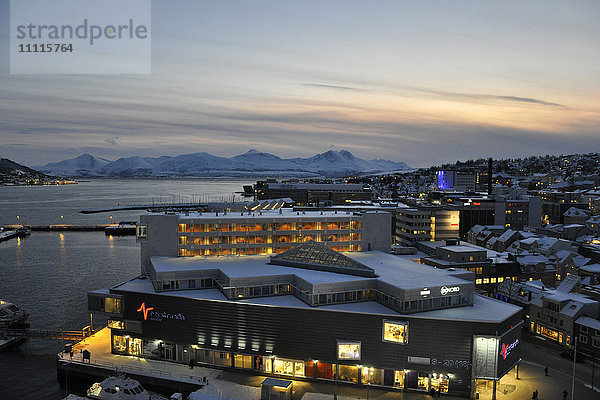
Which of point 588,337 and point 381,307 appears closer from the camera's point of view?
point 381,307

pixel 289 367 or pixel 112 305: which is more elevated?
pixel 112 305

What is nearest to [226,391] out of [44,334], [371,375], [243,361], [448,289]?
[243,361]

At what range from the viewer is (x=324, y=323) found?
40812 mm

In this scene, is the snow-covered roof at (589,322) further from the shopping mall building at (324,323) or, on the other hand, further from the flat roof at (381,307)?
the shopping mall building at (324,323)

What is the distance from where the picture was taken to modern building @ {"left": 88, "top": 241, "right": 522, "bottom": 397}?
128 feet

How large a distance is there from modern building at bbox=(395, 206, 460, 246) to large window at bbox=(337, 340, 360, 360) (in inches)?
1927

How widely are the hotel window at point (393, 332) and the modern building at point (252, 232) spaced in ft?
71.8

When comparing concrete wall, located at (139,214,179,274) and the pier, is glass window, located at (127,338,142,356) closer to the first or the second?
concrete wall, located at (139,214,179,274)

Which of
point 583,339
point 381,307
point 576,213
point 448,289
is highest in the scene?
point 576,213

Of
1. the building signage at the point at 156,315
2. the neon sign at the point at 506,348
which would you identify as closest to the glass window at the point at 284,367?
the building signage at the point at 156,315

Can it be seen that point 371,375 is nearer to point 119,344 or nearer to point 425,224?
point 119,344

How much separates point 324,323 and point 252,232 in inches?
794

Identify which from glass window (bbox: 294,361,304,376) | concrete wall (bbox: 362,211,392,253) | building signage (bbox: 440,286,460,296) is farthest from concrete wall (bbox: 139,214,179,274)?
building signage (bbox: 440,286,460,296)

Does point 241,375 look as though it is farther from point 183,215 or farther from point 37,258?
point 37,258
